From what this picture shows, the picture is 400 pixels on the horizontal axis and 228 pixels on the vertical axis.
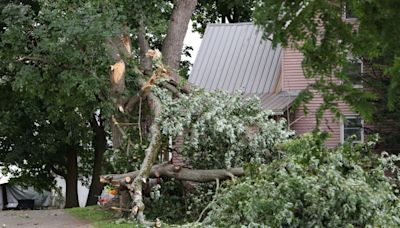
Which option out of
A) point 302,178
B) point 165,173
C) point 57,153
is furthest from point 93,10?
point 57,153

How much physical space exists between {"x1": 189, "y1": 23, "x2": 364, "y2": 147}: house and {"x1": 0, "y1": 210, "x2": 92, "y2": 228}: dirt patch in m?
6.01

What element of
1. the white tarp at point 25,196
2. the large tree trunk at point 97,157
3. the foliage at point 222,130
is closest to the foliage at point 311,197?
the foliage at point 222,130

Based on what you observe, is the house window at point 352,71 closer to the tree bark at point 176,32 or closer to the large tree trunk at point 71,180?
the tree bark at point 176,32

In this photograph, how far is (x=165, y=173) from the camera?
43.0 feet

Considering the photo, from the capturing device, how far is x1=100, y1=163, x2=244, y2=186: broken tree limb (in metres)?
12.5

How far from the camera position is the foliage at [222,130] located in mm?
12758

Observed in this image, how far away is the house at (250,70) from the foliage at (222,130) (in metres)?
4.59

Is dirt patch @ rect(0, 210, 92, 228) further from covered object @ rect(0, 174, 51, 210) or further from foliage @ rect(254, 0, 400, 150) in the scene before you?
Result: covered object @ rect(0, 174, 51, 210)

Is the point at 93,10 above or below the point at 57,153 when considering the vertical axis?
above

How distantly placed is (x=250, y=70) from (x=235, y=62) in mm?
591

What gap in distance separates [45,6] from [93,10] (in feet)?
4.02

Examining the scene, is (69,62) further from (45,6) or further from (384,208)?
(384,208)

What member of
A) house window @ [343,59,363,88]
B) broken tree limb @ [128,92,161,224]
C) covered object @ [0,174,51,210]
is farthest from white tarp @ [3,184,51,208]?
house window @ [343,59,363,88]

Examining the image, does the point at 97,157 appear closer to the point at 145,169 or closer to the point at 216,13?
the point at 216,13
